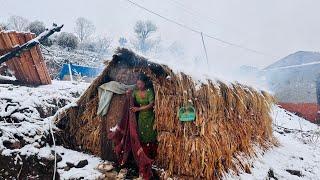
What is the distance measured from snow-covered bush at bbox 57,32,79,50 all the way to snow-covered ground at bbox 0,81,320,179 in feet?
46.1

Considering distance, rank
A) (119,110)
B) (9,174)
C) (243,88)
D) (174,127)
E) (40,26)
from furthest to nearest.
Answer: (40,26) → (243,88) → (119,110) → (174,127) → (9,174)

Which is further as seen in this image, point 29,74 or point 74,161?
point 29,74

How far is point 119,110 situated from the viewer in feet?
20.2

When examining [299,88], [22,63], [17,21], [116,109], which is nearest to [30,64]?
[22,63]

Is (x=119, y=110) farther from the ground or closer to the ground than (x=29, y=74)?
closer to the ground

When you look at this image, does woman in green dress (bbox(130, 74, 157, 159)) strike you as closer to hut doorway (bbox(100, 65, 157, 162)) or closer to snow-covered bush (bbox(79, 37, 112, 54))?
hut doorway (bbox(100, 65, 157, 162))

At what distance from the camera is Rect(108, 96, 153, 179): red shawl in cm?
562

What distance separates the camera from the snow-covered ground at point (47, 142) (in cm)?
550

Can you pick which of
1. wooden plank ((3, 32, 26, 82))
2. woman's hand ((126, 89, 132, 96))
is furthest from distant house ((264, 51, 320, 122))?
wooden plank ((3, 32, 26, 82))

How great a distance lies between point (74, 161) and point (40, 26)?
1769 cm

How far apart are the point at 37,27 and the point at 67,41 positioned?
7.21 feet

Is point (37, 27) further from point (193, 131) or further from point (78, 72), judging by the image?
point (193, 131)

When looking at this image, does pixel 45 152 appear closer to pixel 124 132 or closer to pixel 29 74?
pixel 124 132

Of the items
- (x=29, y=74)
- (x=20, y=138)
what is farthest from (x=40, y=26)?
(x=20, y=138)
